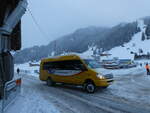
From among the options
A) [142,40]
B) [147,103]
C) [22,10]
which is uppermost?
[142,40]

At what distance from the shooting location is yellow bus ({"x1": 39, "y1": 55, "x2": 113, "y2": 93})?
1288cm

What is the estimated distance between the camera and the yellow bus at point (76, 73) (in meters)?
12.9

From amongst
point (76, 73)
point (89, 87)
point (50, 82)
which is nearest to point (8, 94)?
point (89, 87)

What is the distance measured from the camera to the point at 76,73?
46.5 feet

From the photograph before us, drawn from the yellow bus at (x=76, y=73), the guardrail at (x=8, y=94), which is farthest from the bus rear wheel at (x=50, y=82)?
the guardrail at (x=8, y=94)

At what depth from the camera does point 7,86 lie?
5922 millimetres

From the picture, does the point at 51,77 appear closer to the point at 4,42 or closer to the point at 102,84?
the point at 102,84

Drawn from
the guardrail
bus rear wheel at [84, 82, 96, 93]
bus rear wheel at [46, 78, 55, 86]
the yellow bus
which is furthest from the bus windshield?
the guardrail

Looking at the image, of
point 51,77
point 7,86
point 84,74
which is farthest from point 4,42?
point 51,77

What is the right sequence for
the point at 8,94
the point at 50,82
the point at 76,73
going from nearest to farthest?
the point at 8,94
the point at 76,73
the point at 50,82

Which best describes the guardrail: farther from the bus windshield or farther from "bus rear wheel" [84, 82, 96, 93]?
the bus windshield

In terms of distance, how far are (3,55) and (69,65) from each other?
25.2 feet

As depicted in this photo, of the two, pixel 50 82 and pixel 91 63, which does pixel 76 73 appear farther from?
pixel 50 82

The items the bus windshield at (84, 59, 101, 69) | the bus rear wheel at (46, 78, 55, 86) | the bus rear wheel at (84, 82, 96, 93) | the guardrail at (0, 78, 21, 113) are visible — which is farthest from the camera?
the bus rear wheel at (46, 78, 55, 86)
